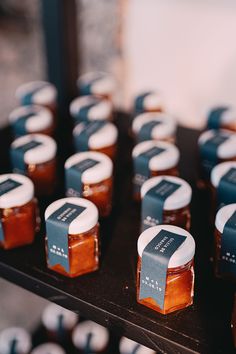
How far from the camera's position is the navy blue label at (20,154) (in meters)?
1.02

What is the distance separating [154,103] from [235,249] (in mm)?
546

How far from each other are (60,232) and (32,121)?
1.33ft

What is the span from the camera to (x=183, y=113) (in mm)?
1656

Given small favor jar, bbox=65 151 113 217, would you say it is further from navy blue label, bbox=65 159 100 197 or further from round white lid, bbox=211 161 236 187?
round white lid, bbox=211 161 236 187

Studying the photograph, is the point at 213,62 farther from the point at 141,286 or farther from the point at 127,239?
the point at 141,286

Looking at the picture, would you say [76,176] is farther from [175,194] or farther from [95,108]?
[95,108]

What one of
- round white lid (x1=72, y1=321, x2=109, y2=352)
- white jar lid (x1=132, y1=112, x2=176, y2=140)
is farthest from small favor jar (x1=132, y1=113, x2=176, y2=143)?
round white lid (x1=72, y1=321, x2=109, y2=352)

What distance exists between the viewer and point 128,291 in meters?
0.84

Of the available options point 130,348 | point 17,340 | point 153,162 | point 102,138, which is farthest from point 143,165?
point 17,340

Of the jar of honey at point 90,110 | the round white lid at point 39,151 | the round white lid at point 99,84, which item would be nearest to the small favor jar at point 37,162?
the round white lid at point 39,151

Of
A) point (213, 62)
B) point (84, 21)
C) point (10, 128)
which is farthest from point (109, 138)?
point (84, 21)

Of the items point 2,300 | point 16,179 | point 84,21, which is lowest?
point 2,300

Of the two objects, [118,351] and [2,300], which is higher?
[118,351]

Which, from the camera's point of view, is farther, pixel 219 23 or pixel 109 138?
pixel 219 23
